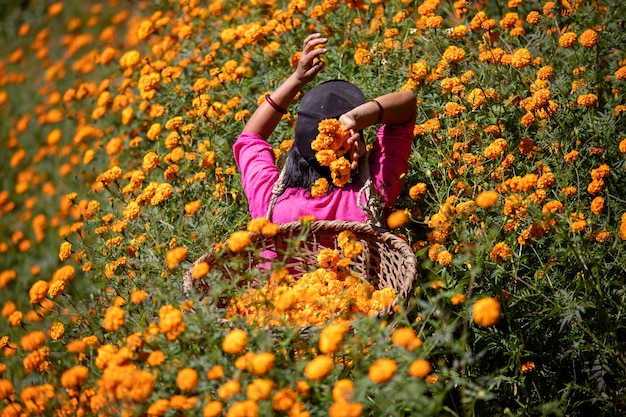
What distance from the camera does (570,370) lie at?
254 centimetres

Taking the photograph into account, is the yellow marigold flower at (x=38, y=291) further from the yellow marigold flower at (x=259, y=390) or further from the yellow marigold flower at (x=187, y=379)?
the yellow marigold flower at (x=259, y=390)

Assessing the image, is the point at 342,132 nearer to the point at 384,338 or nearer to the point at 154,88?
the point at 384,338

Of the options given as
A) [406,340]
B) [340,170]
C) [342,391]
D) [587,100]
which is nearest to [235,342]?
[342,391]

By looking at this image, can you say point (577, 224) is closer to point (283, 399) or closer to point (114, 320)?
point (283, 399)

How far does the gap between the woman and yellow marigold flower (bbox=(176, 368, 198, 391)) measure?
977 mm

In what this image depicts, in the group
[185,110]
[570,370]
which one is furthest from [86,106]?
[570,370]

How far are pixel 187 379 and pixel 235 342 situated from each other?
0.16 meters

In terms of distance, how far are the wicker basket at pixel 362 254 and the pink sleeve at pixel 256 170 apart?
0.53 feet

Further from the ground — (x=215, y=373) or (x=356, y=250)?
(x=215, y=373)

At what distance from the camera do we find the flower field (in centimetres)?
196

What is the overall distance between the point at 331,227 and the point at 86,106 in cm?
359

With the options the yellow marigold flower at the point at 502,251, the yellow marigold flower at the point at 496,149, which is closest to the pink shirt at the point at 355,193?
the yellow marigold flower at the point at 496,149

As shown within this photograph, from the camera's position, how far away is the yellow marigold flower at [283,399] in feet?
6.01

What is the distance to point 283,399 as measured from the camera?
6.03ft
